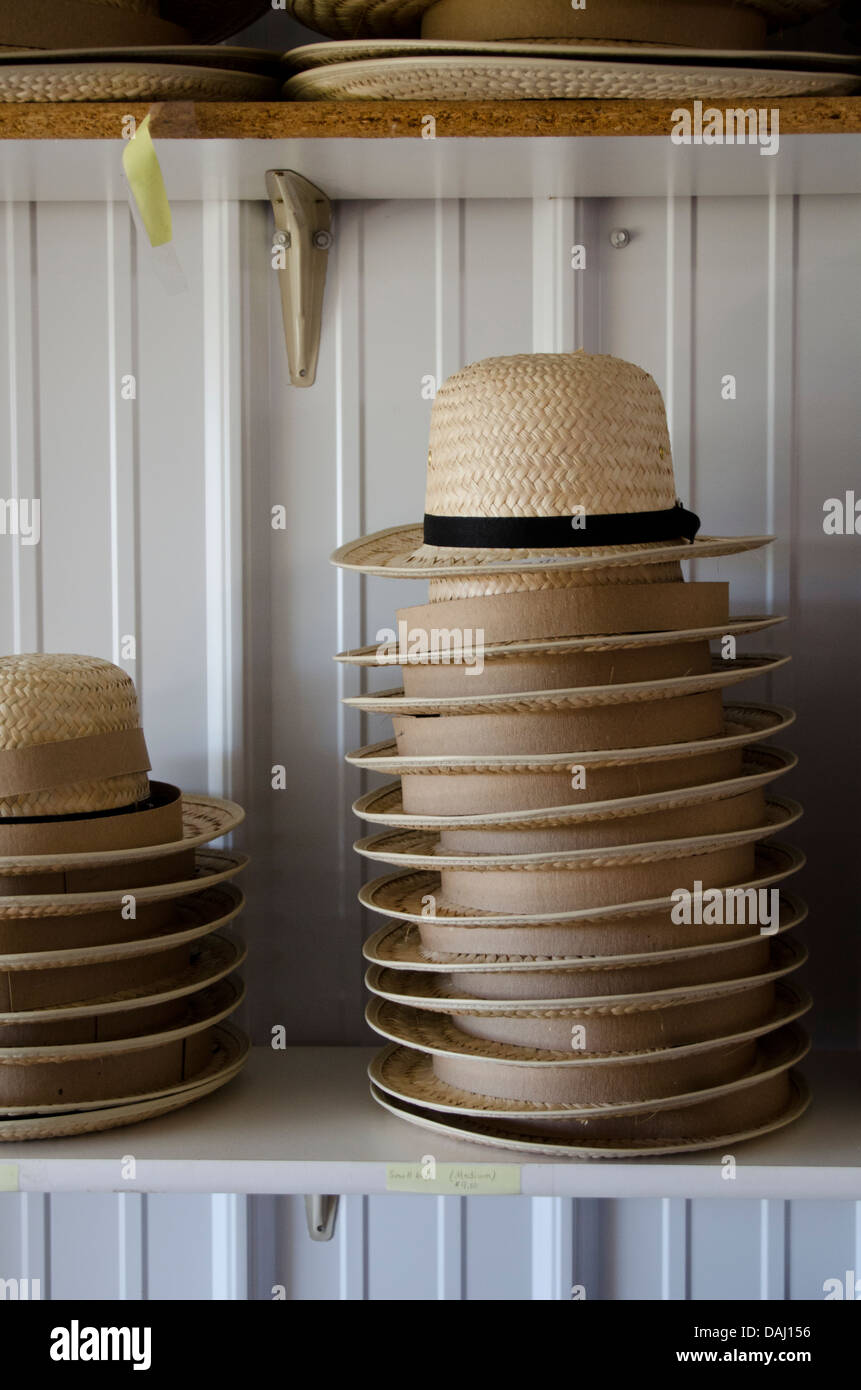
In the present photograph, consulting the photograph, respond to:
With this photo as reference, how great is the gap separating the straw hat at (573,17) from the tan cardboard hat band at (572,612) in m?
0.47

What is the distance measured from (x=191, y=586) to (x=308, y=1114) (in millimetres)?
551

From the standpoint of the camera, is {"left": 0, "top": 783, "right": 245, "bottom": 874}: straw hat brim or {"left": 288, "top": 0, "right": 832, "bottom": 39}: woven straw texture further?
{"left": 288, "top": 0, "right": 832, "bottom": 39}: woven straw texture

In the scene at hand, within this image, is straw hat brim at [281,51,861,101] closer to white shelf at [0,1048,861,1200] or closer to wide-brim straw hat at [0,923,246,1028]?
wide-brim straw hat at [0,923,246,1028]

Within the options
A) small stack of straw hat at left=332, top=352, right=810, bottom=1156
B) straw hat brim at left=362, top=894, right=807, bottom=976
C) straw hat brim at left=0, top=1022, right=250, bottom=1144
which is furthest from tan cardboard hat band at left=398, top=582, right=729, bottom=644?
straw hat brim at left=0, top=1022, right=250, bottom=1144

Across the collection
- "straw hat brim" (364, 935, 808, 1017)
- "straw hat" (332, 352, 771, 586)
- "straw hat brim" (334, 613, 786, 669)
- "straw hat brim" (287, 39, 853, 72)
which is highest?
"straw hat brim" (287, 39, 853, 72)

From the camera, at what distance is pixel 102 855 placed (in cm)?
107

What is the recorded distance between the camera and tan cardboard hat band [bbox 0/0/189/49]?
1.12 meters

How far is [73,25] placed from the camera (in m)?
1.14

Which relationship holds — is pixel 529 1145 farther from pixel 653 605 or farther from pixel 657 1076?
pixel 653 605

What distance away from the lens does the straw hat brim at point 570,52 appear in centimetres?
105

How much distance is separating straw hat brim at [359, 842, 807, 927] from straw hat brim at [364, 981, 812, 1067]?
0.33 ft

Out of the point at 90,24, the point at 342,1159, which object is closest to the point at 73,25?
the point at 90,24

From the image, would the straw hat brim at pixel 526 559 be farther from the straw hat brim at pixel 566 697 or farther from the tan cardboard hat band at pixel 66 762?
the tan cardboard hat band at pixel 66 762

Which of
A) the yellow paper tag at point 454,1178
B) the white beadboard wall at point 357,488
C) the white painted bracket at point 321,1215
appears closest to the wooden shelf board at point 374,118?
the white beadboard wall at point 357,488
